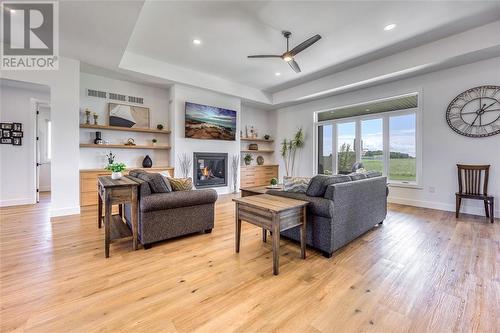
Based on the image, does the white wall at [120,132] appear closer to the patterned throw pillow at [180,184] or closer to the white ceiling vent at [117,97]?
the white ceiling vent at [117,97]

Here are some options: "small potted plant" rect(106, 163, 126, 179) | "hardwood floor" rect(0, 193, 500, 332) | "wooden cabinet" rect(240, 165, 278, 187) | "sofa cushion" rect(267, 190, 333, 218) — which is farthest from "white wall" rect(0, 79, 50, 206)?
"sofa cushion" rect(267, 190, 333, 218)

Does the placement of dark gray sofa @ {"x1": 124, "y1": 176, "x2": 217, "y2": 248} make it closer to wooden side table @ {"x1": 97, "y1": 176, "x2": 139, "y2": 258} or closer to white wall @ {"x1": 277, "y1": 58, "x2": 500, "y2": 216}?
wooden side table @ {"x1": 97, "y1": 176, "x2": 139, "y2": 258}

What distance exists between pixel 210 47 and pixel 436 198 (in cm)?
547

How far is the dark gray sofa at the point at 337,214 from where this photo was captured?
7.74 feet

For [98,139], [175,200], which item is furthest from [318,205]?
[98,139]

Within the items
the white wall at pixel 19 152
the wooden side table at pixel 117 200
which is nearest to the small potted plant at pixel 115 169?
the wooden side table at pixel 117 200

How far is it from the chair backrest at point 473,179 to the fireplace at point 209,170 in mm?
5165

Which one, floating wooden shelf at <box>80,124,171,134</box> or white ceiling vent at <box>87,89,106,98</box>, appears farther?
white ceiling vent at <box>87,89,106,98</box>

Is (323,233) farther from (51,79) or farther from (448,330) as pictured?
(51,79)

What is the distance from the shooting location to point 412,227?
3414mm

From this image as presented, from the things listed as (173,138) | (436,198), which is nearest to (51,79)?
(173,138)

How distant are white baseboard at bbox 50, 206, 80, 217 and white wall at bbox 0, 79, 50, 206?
1772mm

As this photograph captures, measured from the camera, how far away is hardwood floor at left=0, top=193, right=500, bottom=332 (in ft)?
4.82

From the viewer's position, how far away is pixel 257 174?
7.40 metres
